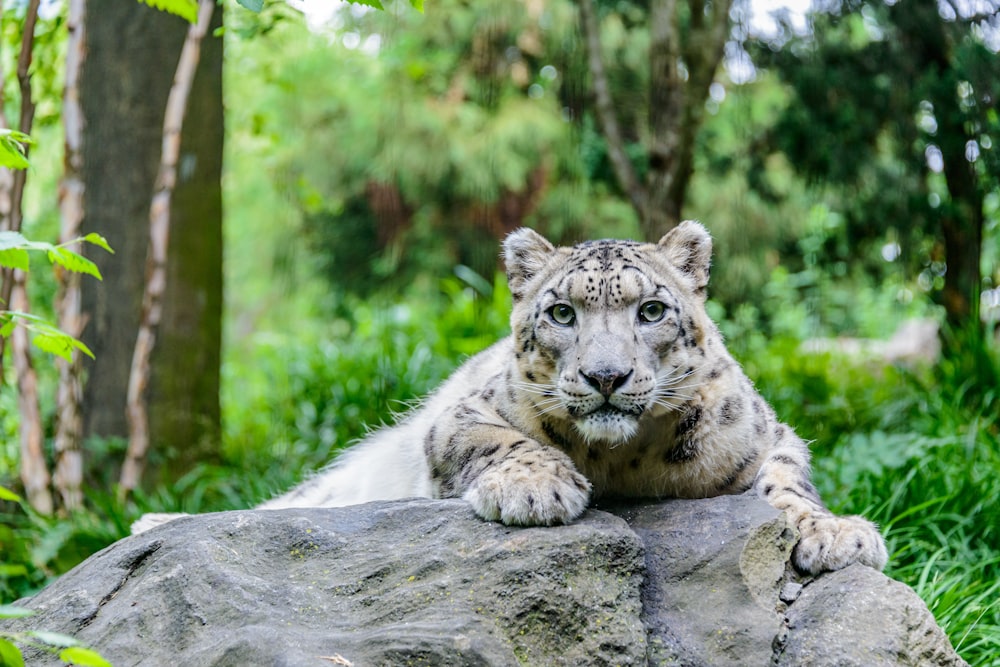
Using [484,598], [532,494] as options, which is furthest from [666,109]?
[484,598]

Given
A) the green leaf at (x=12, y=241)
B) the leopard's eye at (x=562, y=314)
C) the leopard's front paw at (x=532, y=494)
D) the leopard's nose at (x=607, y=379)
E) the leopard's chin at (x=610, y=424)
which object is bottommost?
the leopard's front paw at (x=532, y=494)

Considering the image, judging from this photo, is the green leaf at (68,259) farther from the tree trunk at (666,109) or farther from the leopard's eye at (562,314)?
the tree trunk at (666,109)

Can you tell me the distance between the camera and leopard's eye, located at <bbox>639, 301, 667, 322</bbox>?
13.2ft

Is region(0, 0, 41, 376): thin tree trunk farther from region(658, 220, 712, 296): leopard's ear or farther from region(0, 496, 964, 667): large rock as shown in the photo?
region(658, 220, 712, 296): leopard's ear

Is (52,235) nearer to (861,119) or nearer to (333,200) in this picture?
(333,200)

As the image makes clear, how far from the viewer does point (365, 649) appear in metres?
3.14

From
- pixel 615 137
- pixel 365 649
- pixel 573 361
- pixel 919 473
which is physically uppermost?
pixel 615 137

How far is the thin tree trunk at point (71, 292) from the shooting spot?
6.51m

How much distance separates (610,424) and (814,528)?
87cm

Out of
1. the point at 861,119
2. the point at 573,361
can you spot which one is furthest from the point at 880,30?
the point at 573,361

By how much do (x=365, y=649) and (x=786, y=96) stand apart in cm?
821

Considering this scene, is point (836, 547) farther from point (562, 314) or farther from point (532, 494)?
point (562, 314)

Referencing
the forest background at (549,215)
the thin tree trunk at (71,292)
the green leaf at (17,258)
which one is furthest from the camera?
the forest background at (549,215)

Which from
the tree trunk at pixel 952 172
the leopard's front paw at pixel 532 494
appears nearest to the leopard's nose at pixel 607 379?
the leopard's front paw at pixel 532 494
